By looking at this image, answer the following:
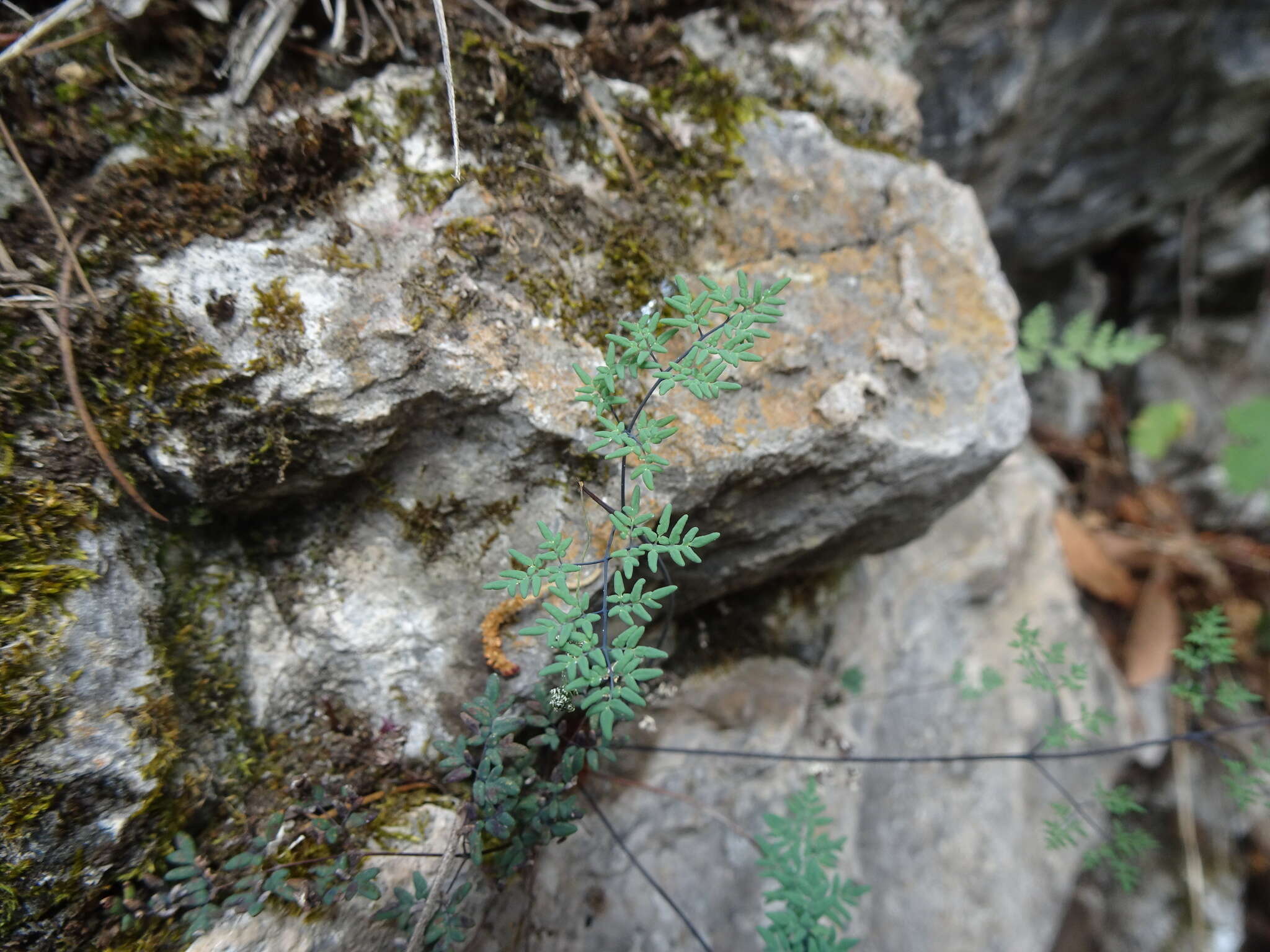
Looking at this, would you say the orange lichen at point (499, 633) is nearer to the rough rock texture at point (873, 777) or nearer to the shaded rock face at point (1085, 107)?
the rough rock texture at point (873, 777)

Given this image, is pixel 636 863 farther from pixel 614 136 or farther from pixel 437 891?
pixel 614 136

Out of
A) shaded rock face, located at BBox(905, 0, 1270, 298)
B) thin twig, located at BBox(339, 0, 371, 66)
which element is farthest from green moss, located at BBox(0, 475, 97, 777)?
shaded rock face, located at BBox(905, 0, 1270, 298)

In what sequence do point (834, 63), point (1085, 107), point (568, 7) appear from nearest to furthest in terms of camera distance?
point (568, 7)
point (834, 63)
point (1085, 107)

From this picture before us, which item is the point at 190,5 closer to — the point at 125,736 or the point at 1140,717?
the point at 125,736

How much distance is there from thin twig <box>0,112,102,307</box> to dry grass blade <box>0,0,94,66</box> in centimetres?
5

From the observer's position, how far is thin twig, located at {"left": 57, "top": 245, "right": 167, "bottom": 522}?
1348 millimetres

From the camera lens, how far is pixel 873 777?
2492mm

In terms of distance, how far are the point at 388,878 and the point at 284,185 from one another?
1532 mm

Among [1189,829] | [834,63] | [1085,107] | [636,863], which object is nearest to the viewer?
[636,863]

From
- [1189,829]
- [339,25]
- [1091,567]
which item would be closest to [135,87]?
[339,25]

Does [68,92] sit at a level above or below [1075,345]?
above

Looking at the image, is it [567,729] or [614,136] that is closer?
[567,729]

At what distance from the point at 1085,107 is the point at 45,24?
4018 mm

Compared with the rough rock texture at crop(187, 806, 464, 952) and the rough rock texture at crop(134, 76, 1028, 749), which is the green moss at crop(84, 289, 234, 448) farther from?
the rough rock texture at crop(187, 806, 464, 952)
